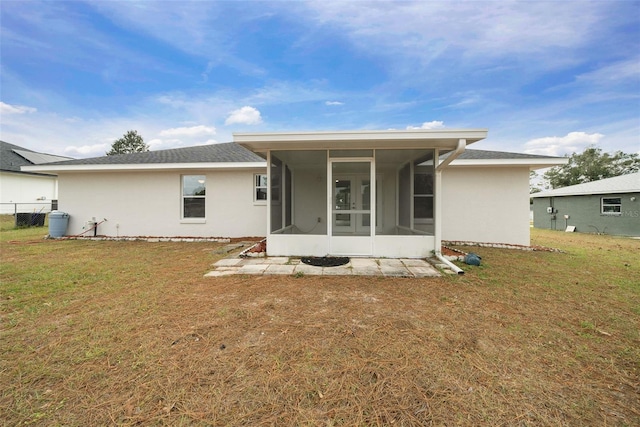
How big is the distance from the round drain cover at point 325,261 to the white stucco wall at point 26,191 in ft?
65.8

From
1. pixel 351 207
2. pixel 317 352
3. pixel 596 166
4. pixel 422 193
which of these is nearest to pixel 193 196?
pixel 351 207

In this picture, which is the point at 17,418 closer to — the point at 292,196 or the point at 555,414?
the point at 555,414

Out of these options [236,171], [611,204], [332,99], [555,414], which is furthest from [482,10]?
[611,204]

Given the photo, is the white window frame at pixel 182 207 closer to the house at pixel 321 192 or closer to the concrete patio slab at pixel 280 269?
the house at pixel 321 192

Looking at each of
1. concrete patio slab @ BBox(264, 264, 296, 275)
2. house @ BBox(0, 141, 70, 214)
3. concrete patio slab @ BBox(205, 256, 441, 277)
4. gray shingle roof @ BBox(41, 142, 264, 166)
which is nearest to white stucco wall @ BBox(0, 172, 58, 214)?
house @ BBox(0, 141, 70, 214)

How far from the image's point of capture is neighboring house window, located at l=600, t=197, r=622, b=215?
41.9 feet

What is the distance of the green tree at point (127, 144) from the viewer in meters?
34.8

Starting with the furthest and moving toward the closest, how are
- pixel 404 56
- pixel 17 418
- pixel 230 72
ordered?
pixel 230 72 < pixel 404 56 < pixel 17 418

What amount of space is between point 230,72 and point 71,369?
13197mm

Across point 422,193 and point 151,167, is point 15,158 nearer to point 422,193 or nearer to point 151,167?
point 151,167

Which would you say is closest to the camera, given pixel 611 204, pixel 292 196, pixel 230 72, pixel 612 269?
pixel 612 269

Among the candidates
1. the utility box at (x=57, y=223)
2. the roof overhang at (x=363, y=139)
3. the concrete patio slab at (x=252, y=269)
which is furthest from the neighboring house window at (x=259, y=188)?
the utility box at (x=57, y=223)

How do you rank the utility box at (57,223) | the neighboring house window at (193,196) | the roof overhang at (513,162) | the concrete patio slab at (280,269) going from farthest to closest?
1. the neighboring house window at (193,196)
2. the utility box at (57,223)
3. the roof overhang at (513,162)
4. the concrete patio slab at (280,269)

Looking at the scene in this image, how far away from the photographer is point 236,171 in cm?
886
